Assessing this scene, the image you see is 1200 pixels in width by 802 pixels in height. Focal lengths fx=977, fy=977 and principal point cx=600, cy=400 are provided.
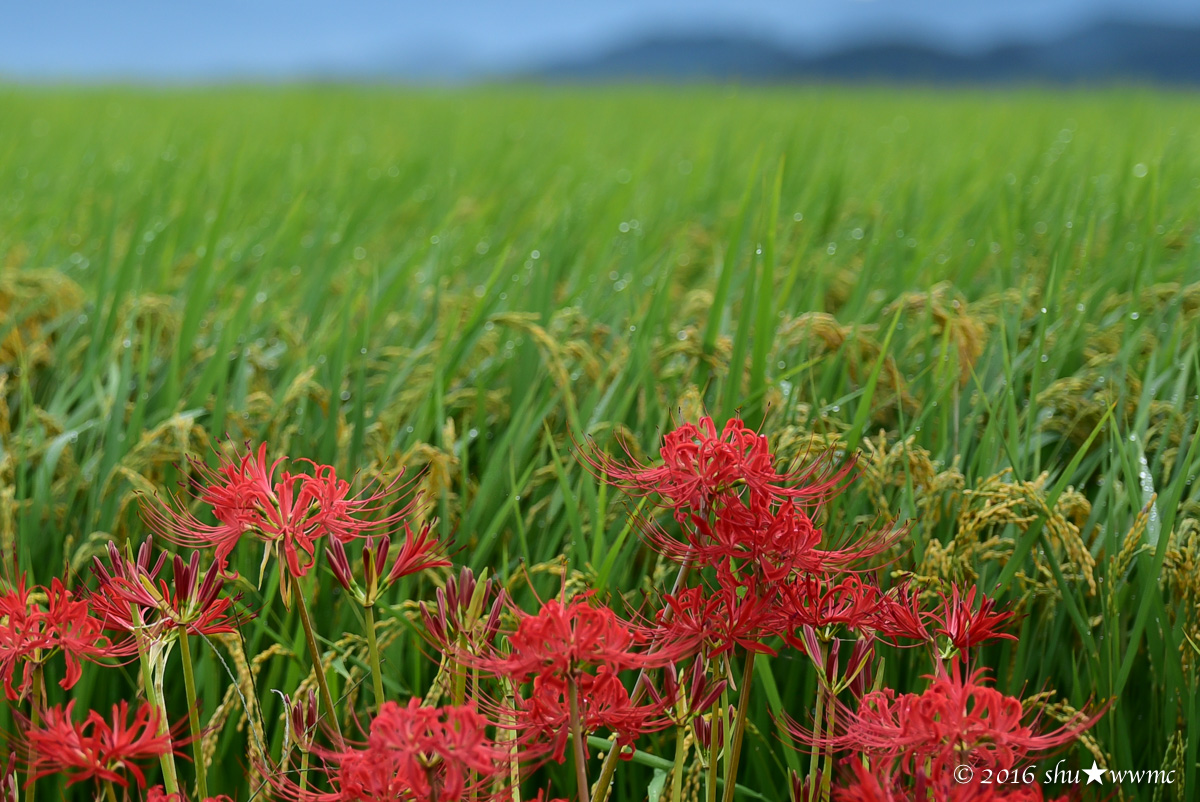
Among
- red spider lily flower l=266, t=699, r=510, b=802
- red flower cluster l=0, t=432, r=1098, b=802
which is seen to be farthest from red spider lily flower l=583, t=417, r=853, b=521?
red spider lily flower l=266, t=699, r=510, b=802

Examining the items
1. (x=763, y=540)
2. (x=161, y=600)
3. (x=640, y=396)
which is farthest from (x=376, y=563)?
(x=640, y=396)

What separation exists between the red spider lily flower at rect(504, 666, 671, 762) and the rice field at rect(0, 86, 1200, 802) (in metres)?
0.09

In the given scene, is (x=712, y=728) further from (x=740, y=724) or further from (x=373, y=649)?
(x=373, y=649)

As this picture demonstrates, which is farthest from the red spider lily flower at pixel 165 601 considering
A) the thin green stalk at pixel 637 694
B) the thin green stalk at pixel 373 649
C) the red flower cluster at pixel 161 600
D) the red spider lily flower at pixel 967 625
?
the red spider lily flower at pixel 967 625

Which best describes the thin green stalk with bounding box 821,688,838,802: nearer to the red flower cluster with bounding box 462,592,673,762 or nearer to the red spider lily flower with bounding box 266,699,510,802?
the red flower cluster with bounding box 462,592,673,762

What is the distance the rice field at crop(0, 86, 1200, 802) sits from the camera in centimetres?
123

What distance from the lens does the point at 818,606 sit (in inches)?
31.0

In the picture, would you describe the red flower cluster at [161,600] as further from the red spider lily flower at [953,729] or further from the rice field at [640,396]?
the red spider lily flower at [953,729]

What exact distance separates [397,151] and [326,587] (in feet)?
12.4

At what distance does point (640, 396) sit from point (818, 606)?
0.86 metres

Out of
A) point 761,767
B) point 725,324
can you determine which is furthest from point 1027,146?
point 761,767

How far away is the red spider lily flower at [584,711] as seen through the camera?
693mm

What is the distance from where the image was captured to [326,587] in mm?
1415

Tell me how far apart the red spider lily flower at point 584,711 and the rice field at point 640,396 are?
0.09 meters
